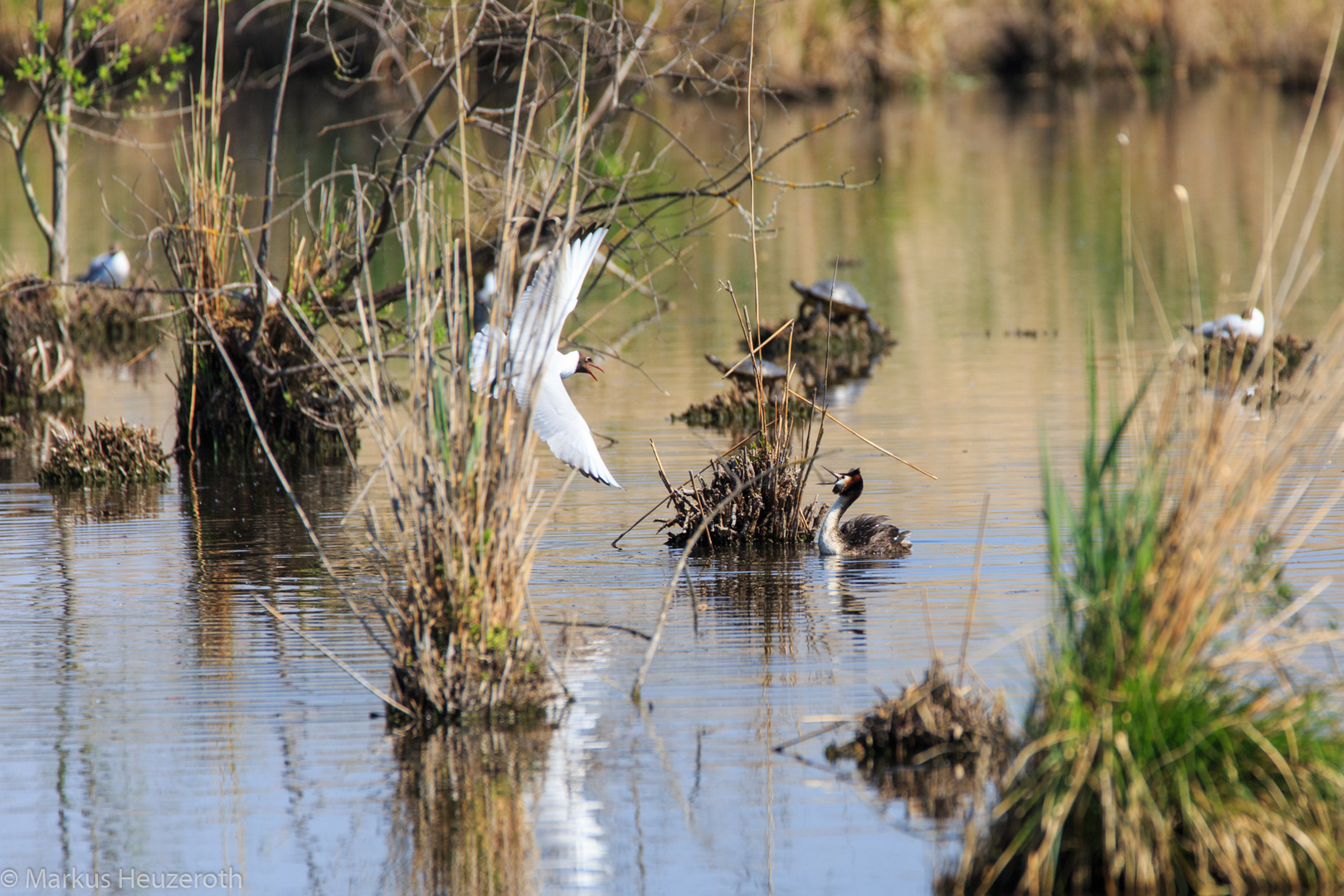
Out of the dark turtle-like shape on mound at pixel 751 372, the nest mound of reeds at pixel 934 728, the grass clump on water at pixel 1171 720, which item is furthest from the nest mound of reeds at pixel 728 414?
the grass clump on water at pixel 1171 720

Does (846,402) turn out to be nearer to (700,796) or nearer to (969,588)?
(969,588)

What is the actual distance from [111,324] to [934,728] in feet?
52.1

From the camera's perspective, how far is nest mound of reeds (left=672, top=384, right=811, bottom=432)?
1323 cm

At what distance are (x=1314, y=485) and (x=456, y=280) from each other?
589cm

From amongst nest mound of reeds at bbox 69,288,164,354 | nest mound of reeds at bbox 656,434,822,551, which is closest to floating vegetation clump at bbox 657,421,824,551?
nest mound of reeds at bbox 656,434,822,551

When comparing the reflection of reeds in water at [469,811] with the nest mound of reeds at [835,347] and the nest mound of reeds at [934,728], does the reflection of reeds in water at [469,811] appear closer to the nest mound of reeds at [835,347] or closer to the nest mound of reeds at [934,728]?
the nest mound of reeds at [934,728]

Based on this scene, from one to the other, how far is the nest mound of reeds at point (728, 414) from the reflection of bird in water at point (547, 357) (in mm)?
3987

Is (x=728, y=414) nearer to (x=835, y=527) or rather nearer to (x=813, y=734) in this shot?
(x=835, y=527)

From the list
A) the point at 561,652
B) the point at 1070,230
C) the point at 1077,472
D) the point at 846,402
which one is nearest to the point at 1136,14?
the point at 1070,230

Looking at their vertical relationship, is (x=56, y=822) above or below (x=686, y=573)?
below

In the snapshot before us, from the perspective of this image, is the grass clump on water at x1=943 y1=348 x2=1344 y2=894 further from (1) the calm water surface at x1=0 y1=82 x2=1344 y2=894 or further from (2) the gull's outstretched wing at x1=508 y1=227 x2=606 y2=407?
(2) the gull's outstretched wing at x1=508 y1=227 x2=606 y2=407

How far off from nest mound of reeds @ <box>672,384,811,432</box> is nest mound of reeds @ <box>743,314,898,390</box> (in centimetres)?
198

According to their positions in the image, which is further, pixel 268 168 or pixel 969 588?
pixel 268 168

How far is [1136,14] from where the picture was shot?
50.9 meters
